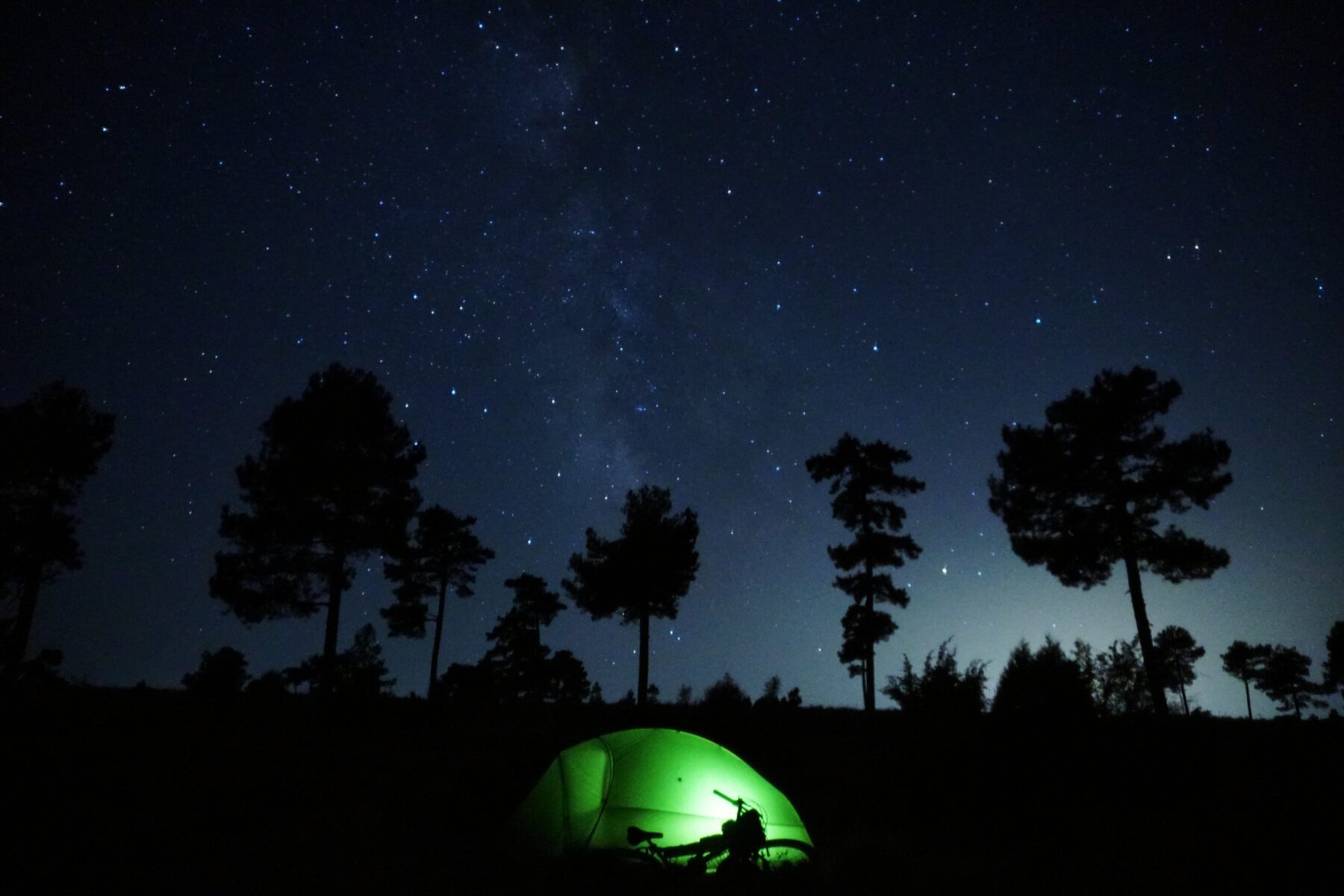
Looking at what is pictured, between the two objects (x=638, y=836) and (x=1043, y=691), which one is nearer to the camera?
(x=638, y=836)

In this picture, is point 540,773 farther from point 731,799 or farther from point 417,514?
point 417,514

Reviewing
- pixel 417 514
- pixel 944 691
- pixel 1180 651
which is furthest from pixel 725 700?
pixel 1180 651

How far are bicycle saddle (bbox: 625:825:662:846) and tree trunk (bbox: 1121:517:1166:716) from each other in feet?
56.9

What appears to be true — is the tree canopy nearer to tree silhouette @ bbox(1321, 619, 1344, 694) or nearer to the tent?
the tent

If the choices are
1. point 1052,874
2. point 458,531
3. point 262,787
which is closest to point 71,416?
point 458,531

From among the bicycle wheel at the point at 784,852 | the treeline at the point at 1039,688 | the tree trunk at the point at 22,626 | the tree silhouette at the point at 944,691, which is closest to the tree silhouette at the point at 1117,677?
the treeline at the point at 1039,688

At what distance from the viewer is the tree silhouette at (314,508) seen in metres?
20.9

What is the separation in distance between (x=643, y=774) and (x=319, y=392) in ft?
62.2

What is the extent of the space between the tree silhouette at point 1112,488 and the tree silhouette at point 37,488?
33099 mm

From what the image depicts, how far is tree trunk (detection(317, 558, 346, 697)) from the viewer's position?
20.3 metres

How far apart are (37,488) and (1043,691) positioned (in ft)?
106

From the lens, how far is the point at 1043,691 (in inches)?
557

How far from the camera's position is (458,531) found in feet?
113

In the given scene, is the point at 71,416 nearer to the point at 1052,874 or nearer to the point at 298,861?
the point at 298,861
